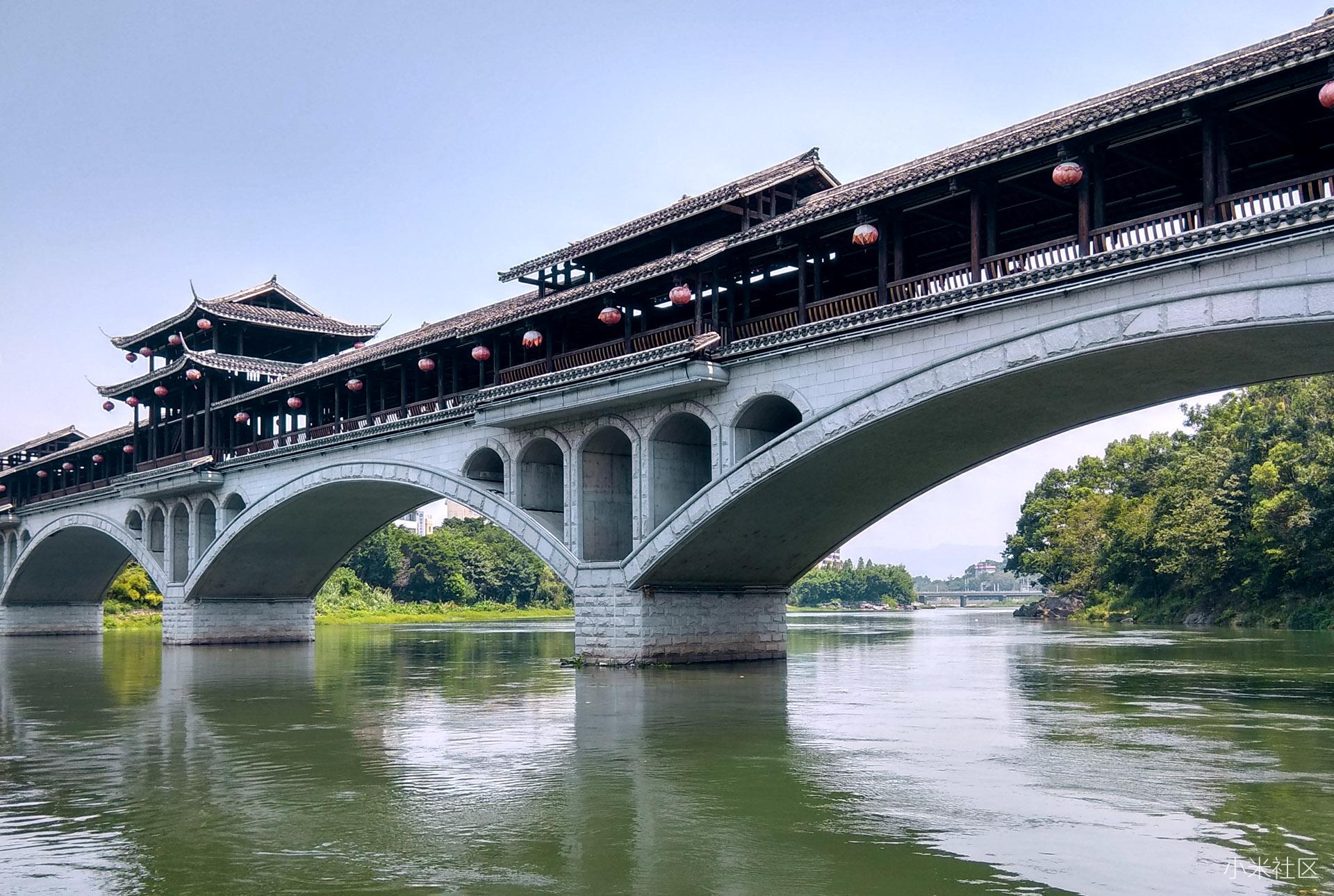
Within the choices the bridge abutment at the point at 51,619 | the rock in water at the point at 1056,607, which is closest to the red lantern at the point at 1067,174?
the bridge abutment at the point at 51,619

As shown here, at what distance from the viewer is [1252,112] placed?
19.1 meters

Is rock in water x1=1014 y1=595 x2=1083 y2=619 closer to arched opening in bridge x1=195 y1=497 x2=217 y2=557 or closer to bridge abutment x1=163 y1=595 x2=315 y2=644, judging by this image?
bridge abutment x1=163 y1=595 x2=315 y2=644

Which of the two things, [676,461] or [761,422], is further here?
[676,461]

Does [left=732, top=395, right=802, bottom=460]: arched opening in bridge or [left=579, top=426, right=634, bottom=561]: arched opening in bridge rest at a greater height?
[left=732, top=395, right=802, bottom=460]: arched opening in bridge

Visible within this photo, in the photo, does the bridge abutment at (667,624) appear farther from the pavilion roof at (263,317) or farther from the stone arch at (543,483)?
the pavilion roof at (263,317)

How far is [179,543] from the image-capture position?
49.1 m

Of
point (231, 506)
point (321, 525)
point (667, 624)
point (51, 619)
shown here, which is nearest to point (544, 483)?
point (667, 624)

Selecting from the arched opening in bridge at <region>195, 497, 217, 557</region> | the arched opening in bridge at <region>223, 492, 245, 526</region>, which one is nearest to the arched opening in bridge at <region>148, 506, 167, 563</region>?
the arched opening in bridge at <region>195, 497, 217, 557</region>

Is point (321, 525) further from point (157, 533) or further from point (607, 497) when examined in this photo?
point (607, 497)

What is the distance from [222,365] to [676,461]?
23105mm

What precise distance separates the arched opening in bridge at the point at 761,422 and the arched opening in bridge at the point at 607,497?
4.21 m

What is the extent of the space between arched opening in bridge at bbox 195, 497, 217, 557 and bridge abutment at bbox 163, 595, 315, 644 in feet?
6.98

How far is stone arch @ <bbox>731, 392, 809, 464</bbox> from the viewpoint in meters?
26.4

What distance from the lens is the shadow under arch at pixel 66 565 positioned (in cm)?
5809
